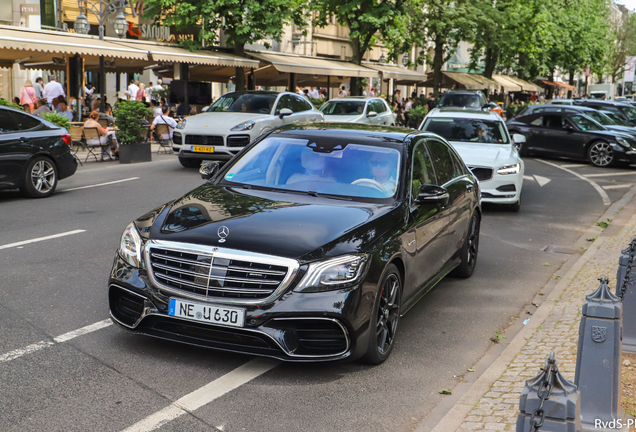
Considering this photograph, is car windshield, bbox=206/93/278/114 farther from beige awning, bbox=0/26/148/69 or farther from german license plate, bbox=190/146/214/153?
beige awning, bbox=0/26/148/69

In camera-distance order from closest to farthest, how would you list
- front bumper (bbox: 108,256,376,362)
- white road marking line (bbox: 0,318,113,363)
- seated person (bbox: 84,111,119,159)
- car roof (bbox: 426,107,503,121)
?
1. front bumper (bbox: 108,256,376,362)
2. white road marking line (bbox: 0,318,113,363)
3. car roof (bbox: 426,107,503,121)
4. seated person (bbox: 84,111,119,159)

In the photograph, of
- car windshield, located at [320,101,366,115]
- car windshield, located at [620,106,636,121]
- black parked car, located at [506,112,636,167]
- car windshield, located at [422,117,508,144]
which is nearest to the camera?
car windshield, located at [422,117,508,144]

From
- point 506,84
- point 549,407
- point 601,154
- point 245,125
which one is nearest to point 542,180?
point 601,154

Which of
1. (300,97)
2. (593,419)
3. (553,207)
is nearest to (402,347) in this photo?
(593,419)

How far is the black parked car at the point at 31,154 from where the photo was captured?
11.7 metres

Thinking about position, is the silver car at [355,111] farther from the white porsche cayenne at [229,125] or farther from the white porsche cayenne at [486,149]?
the white porsche cayenne at [486,149]

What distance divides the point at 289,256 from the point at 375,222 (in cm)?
85

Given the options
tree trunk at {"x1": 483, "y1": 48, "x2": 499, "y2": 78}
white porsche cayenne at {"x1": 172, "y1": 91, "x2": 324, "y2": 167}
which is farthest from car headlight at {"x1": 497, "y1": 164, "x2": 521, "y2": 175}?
tree trunk at {"x1": 483, "y1": 48, "x2": 499, "y2": 78}

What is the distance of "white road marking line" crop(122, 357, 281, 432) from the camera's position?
4047 millimetres

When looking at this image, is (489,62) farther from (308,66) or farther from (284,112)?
(284,112)

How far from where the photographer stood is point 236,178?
20.4 ft

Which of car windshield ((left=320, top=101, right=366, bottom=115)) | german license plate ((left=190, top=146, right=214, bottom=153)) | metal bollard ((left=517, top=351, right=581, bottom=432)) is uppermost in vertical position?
car windshield ((left=320, top=101, right=366, bottom=115))

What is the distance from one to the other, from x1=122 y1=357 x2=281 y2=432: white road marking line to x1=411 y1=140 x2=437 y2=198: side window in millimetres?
1877

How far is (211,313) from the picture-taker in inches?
182
